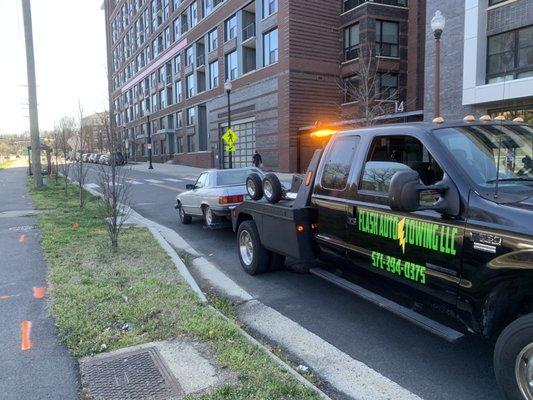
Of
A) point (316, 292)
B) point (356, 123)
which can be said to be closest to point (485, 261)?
point (316, 292)

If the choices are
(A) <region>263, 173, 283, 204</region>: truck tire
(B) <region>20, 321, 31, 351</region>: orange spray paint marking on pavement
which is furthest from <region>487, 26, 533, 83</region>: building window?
(B) <region>20, 321, 31, 351</region>: orange spray paint marking on pavement

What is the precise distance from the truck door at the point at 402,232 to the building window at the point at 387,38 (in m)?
28.4

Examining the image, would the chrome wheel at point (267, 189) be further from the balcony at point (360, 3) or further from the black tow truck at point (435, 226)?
the balcony at point (360, 3)

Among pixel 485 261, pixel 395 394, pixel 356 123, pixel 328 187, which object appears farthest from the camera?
pixel 356 123

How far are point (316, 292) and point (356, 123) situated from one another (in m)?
20.0

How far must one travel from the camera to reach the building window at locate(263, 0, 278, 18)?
3148cm

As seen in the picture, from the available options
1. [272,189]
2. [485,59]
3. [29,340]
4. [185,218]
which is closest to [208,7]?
[485,59]

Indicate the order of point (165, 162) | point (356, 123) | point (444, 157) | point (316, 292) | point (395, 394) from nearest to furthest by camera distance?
point (395, 394), point (444, 157), point (316, 292), point (356, 123), point (165, 162)

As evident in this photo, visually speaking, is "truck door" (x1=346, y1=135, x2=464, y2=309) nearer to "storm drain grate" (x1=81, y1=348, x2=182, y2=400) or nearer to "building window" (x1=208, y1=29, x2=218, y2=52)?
"storm drain grate" (x1=81, y1=348, x2=182, y2=400)

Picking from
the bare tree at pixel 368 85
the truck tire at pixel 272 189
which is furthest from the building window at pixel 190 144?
the truck tire at pixel 272 189

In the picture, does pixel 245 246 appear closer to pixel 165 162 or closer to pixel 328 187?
pixel 328 187

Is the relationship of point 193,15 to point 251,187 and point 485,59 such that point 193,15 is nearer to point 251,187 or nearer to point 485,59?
point 485,59

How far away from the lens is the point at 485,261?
3.15 m

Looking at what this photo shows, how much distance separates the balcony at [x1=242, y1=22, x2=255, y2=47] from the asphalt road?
99.9 ft
